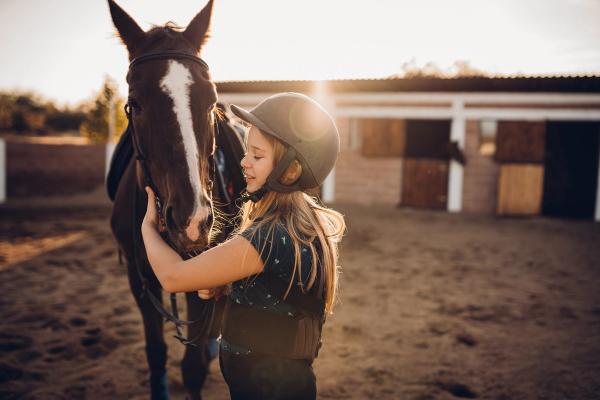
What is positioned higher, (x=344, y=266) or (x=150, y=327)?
(x=150, y=327)

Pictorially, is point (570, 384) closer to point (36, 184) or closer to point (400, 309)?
point (400, 309)

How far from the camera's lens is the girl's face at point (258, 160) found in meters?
1.32

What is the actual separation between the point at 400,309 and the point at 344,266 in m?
1.76

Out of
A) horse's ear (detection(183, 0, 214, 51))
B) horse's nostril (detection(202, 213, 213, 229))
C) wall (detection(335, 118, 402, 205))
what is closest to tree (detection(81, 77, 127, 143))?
wall (detection(335, 118, 402, 205))

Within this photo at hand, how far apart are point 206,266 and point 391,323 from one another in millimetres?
3235

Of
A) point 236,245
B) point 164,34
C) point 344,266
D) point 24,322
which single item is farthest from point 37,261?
point 236,245

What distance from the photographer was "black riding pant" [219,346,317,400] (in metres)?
1.27

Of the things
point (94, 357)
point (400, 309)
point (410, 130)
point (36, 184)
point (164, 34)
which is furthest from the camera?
point (410, 130)

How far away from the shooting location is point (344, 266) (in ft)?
20.1

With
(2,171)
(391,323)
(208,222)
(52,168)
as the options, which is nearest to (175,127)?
(208,222)

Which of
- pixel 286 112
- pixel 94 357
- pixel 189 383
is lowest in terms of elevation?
pixel 94 357

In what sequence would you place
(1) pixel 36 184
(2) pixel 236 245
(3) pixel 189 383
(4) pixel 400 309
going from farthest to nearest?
(1) pixel 36 184 < (4) pixel 400 309 < (3) pixel 189 383 < (2) pixel 236 245

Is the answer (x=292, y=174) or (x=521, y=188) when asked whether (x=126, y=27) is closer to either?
(x=292, y=174)

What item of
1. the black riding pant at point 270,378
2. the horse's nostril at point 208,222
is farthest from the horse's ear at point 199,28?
the black riding pant at point 270,378
